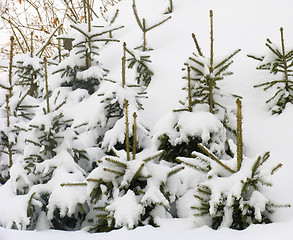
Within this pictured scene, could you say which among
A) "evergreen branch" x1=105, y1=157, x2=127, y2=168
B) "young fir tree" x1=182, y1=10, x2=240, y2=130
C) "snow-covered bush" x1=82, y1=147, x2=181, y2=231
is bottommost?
"snow-covered bush" x1=82, y1=147, x2=181, y2=231

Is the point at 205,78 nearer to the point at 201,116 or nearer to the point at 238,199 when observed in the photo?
the point at 201,116

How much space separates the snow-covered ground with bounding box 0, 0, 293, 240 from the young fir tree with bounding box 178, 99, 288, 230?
13 cm

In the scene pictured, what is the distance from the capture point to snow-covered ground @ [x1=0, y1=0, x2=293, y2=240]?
2.71 m

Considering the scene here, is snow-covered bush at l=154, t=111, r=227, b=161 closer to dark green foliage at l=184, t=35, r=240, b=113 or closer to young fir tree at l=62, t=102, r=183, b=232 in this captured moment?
dark green foliage at l=184, t=35, r=240, b=113

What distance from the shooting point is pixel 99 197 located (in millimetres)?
3053

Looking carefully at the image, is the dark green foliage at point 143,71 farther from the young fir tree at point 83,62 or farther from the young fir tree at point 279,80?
the young fir tree at point 279,80

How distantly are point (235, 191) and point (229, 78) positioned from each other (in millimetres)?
2216

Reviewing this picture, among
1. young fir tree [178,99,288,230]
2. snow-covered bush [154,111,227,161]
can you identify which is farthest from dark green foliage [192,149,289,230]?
snow-covered bush [154,111,227,161]

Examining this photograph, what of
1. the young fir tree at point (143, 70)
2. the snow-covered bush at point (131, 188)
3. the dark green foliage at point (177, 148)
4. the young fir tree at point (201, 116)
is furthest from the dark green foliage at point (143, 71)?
the snow-covered bush at point (131, 188)

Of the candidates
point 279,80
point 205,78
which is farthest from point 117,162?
point 279,80

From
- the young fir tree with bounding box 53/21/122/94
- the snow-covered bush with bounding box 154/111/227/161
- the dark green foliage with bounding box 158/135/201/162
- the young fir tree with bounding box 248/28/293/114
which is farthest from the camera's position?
the young fir tree with bounding box 53/21/122/94

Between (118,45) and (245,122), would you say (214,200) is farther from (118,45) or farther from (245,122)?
(118,45)

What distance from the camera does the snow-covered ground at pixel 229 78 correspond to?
2.71m

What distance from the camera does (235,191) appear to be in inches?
97.7
